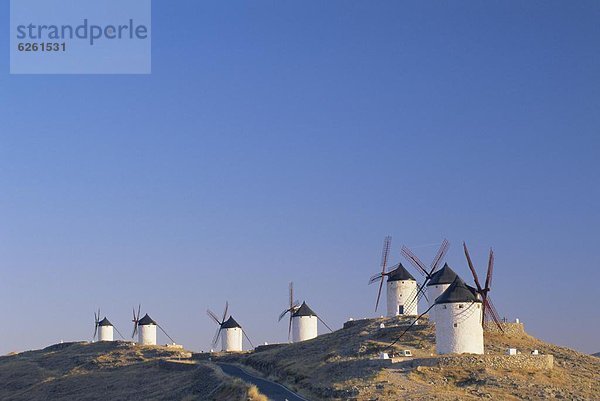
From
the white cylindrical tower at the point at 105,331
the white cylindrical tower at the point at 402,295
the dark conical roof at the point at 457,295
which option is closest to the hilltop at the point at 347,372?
the white cylindrical tower at the point at 402,295

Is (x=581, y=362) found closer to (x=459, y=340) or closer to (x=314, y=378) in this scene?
(x=459, y=340)

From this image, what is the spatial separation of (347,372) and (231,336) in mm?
48613

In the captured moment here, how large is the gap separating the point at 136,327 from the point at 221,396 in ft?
230

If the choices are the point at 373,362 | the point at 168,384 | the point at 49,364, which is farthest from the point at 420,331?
the point at 49,364

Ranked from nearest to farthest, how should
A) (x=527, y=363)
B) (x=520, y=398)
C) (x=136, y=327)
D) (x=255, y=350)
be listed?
(x=520, y=398)
(x=527, y=363)
(x=255, y=350)
(x=136, y=327)

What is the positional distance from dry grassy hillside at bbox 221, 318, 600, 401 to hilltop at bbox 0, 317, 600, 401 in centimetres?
7

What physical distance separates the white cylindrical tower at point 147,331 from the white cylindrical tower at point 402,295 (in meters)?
45.4

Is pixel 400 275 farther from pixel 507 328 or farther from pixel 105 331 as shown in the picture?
pixel 105 331

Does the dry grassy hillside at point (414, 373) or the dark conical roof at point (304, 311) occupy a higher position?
the dark conical roof at point (304, 311)

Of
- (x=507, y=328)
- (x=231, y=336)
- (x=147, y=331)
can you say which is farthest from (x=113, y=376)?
(x=507, y=328)

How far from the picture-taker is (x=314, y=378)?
177 ft

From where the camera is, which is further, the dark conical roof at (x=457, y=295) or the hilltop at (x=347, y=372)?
the dark conical roof at (x=457, y=295)

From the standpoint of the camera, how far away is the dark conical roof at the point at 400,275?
256 ft

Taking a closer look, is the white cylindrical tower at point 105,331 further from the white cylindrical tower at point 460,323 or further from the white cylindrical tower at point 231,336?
the white cylindrical tower at point 460,323
